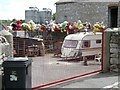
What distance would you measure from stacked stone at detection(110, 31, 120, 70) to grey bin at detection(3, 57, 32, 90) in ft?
24.6

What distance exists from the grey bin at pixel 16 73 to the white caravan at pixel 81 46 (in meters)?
17.2

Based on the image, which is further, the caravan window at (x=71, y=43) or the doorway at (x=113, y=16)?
the doorway at (x=113, y=16)

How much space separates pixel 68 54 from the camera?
88.4 feet

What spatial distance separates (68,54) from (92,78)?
496 inches

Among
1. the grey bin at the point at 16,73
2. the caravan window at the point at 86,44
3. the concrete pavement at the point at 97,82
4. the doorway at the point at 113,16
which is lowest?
the concrete pavement at the point at 97,82

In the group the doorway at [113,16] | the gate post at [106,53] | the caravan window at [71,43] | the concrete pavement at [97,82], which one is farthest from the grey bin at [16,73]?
the doorway at [113,16]

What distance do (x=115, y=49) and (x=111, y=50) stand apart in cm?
21

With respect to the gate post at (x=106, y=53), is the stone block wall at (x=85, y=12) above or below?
above

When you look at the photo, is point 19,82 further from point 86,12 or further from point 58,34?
point 86,12

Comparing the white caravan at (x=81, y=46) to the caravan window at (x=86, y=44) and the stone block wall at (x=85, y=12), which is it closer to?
the caravan window at (x=86, y=44)

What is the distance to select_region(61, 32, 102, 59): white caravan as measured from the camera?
26750 mm

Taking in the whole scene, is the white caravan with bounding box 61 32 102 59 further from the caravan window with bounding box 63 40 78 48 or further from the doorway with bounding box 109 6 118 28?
the doorway with bounding box 109 6 118 28

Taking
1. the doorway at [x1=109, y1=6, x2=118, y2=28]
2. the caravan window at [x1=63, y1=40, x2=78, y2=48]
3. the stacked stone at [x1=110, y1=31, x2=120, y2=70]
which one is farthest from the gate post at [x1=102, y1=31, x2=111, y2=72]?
the doorway at [x1=109, y1=6, x2=118, y2=28]

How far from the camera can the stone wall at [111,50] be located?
53.1 ft
